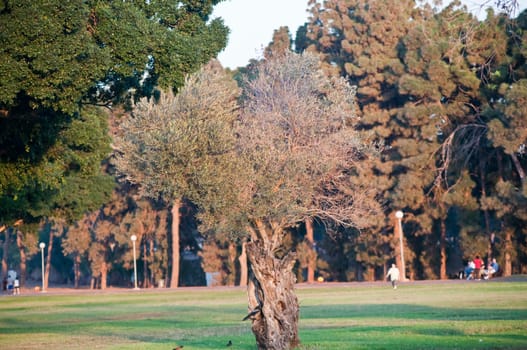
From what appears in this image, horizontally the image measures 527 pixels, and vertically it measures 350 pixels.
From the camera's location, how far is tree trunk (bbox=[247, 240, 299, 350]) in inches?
597

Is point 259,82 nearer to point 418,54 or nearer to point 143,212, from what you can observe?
point 418,54

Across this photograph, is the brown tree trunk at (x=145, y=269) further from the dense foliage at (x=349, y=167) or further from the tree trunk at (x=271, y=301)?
the tree trunk at (x=271, y=301)

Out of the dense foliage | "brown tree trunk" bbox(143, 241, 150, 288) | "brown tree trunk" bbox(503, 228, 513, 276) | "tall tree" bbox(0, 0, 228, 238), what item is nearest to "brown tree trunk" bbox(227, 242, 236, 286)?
the dense foliage

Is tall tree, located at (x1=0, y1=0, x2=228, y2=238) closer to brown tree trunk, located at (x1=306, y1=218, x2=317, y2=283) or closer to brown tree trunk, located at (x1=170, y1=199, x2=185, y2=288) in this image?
brown tree trunk, located at (x1=306, y1=218, x2=317, y2=283)

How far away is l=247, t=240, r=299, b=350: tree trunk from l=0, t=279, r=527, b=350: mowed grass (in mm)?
967

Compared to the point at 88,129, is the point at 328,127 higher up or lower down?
higher up

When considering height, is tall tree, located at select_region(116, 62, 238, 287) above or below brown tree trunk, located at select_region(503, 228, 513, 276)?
above

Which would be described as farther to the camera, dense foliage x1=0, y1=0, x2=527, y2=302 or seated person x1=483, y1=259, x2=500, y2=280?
seated person x1=483, y1=259, x2=500, y2=280

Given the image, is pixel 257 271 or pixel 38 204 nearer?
pixel 257 271

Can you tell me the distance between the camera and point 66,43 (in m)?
14.8

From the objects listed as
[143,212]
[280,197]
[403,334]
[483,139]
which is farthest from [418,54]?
[403,334]

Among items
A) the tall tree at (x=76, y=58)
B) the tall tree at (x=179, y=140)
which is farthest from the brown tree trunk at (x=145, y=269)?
the tall tree at (x=76, y=58)

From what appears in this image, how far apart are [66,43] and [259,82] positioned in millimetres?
39345

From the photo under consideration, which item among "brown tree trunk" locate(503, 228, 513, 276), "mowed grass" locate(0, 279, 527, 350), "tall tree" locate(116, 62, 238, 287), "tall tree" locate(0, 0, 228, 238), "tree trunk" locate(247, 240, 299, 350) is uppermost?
"tall tree" locate(116, 62, 238, 287)
